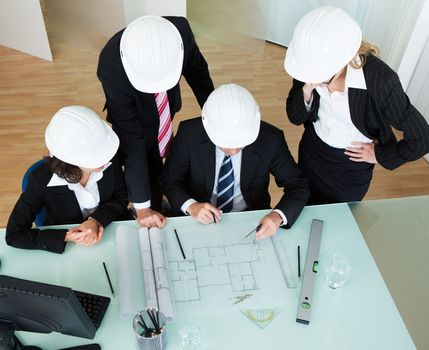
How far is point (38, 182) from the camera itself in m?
1.96

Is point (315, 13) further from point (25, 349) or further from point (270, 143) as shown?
point (25, 349)

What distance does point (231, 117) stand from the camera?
6.08 feet

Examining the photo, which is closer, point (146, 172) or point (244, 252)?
Result: point (244, 252)

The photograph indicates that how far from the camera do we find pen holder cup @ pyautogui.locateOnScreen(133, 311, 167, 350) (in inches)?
58.9

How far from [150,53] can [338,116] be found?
953 mm

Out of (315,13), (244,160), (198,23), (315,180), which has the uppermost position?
(315,13)

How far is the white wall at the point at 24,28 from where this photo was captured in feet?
15.2

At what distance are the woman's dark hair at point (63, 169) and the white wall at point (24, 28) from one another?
336 centimetres

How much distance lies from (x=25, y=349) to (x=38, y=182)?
733mm

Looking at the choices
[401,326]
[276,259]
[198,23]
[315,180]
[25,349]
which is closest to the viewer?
[25,349]

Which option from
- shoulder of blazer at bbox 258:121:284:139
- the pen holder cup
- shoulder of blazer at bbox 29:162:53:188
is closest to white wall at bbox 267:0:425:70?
shoulder of blazer at bbox 258:121:284:139

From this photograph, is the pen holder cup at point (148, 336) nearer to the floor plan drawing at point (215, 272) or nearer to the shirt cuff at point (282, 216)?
the floor plan drawing at point (215, 272)

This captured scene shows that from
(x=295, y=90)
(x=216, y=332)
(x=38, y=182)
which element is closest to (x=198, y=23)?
(x=295, y=90)

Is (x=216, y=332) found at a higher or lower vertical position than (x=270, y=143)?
lower
